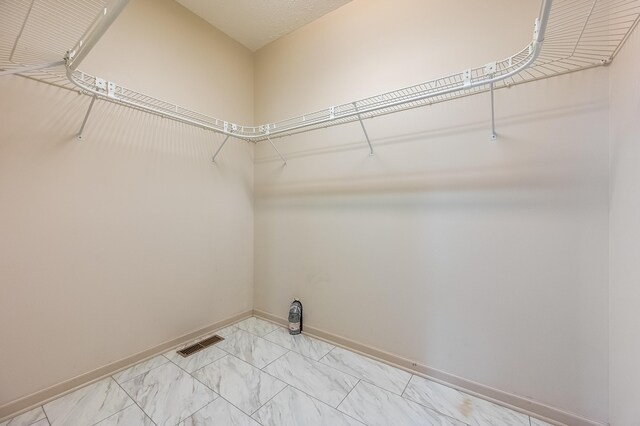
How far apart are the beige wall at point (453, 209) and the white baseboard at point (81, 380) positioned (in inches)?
37.6

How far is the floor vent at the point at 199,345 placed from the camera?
2.08 m

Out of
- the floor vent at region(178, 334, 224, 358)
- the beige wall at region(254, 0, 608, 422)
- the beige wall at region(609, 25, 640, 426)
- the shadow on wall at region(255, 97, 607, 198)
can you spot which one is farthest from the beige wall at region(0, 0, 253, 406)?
the beige wall at region(609, 25, 640, 426)

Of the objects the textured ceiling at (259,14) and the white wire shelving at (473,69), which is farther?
the textured ceiling at (259,14)

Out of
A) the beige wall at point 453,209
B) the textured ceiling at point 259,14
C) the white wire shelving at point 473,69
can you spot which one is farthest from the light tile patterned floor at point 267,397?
the textured ceiling at point 259,14

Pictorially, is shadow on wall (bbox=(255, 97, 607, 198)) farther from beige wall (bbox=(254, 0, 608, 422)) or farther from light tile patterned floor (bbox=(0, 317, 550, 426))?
light tile patterned floor (bbox=(0, 317, 550, 426))

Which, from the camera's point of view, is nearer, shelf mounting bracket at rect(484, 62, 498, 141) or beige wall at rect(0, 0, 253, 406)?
shelf mounting bracket at rect(484, 62, 498, 141)

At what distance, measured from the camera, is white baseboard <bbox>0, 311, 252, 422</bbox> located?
1430mm

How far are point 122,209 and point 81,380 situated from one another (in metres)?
1.09

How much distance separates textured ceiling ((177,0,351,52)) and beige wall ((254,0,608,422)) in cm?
10

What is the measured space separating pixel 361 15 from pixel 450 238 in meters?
1.84

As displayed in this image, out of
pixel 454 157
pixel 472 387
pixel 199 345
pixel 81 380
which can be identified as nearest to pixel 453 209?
pixel 454 157

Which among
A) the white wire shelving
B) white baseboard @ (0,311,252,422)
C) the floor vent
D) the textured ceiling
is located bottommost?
the floor vent

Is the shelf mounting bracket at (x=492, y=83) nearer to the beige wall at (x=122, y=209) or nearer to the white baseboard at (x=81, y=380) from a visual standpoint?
the beige wall at (x=122, y=209)

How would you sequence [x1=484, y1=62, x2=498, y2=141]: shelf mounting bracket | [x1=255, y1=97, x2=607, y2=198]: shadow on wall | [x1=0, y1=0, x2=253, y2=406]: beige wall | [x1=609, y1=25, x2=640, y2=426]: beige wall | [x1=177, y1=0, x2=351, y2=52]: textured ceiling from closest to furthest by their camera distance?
[x1=609, y1=25, x2=640, y2=426]: beige wall < [x1=484, y1=62, x2=498, y2=141]: shelf mounting bracket < [x1=255, y1=97, x2=607, y2=198]: shadow on wall < [x1=0, y1=0, x2=253, y2=406]: beige wall < [x1=177, y1=0, x2=351, y2=52]: textured ceiling
